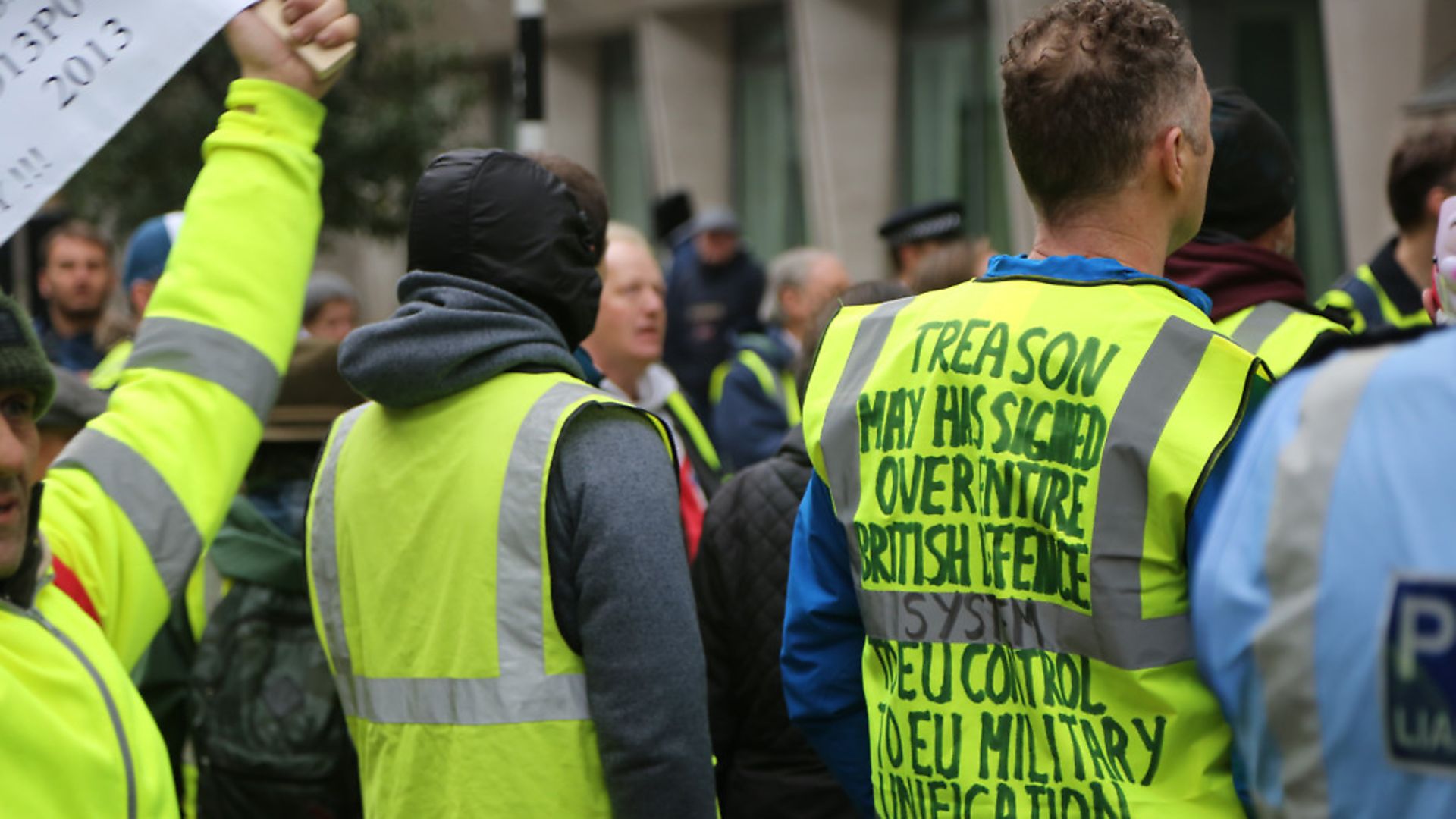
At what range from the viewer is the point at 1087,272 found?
7.60ft

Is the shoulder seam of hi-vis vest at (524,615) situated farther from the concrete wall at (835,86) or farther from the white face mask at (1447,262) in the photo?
the concrete wall at (835,86)

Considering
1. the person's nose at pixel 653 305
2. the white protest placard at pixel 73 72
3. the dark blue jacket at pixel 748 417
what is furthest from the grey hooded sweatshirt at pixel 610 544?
the dark blue jacket at pixel 748 417

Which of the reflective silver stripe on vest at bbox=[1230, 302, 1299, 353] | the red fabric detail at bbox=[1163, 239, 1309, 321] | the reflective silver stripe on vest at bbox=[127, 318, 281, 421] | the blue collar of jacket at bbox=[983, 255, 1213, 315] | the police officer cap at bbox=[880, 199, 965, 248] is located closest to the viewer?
the blue collar of jacket at bbox=[983, 255, 1213, 315]

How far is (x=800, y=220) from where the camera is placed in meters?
18.5

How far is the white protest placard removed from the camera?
2.38m

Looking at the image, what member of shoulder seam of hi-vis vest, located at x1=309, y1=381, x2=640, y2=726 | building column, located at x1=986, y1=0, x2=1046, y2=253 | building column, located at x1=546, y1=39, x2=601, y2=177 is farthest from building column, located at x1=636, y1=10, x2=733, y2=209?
shoulder seam of hi-vis vest, located at x1=309, y1=381, x2=640, y2=726

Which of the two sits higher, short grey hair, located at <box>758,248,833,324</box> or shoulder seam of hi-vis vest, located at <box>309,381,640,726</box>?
shoulder seam of hi-vis vest, located at <box>309,381,640,726</box>

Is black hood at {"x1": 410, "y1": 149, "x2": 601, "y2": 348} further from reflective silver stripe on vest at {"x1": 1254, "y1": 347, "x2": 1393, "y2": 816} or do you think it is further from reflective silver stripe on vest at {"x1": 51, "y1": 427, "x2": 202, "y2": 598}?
reflective silver stripe on vest at {"x1": 1254, "y1": 347, "x2": 1393, "y2": 816}

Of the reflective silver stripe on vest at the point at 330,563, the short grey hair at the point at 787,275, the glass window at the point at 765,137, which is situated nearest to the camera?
the reflective silver stripe on vest at the point at 330,563

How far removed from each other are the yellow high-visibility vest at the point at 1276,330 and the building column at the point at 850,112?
13152 mm

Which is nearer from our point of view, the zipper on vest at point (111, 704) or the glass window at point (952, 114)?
the zipper on vest at point (111, 704)

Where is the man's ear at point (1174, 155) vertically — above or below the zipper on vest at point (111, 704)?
above

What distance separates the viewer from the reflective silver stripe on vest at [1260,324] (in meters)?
3.24

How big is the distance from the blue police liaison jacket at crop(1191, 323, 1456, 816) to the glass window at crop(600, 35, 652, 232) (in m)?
18.9
